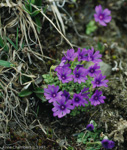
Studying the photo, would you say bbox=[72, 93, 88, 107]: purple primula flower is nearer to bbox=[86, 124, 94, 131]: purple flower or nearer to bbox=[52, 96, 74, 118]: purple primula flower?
bbox=[52, 96, 74, 118]: purple primula flower

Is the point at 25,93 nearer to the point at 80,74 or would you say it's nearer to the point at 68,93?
the point at 68,93

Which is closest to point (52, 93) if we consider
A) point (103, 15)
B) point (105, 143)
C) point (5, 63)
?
point (5, 63)

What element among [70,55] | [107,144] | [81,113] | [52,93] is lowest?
[107,144]

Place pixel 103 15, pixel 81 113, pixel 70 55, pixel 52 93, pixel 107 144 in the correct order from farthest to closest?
pixel 103 15, pixel 81 113, pixel 70 55, pixel 52 93, pixel 107 144

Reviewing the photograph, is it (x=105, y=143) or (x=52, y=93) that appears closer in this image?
(x=105, y=143)

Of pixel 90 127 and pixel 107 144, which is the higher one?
pixel 90 127

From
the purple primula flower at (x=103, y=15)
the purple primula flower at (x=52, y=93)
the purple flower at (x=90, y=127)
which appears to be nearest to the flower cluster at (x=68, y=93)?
the purple primula flower at (x=52, y=93)

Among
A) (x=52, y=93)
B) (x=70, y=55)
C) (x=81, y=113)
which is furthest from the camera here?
(x=81, y=113)

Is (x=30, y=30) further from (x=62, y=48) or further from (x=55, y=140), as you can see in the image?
(x=55, y=140)

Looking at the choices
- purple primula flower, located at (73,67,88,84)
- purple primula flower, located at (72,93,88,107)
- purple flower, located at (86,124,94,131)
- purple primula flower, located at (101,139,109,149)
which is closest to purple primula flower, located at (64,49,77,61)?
purple primula flower, located at (73,67,88,84)

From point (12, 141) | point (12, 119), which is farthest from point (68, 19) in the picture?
point (12, 141)

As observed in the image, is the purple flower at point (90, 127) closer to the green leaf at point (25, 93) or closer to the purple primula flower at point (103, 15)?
the green leaf at point (25, 93)

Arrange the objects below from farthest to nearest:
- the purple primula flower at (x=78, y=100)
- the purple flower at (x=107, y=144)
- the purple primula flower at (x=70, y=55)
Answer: the purple primula flower at (x=70, y=55), the purple primula flower at (x=78, y=100), the purple flower at (x=107, y=144)
